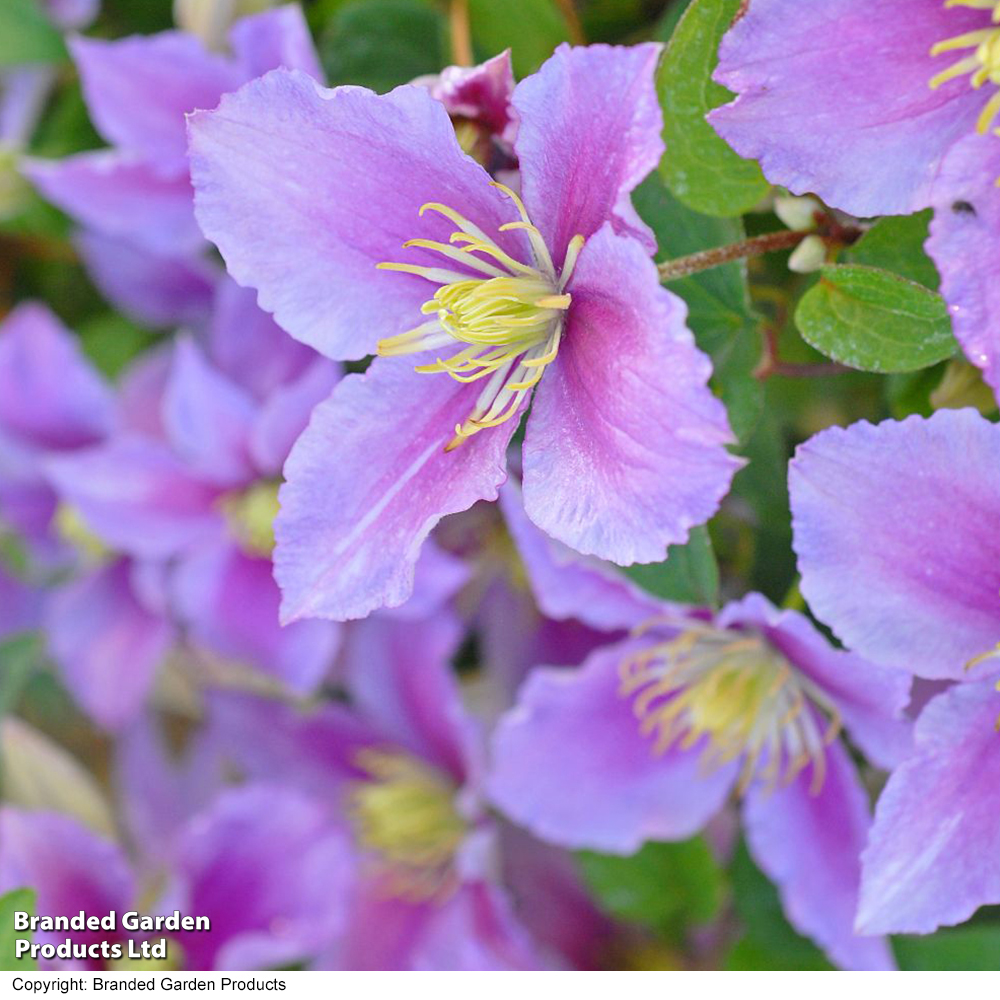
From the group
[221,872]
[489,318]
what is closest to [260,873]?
[221,872]

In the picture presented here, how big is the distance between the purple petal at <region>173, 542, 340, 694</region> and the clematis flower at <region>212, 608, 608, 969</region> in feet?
0.21

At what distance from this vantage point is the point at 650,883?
0.75 meters

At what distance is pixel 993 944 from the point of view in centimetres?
65

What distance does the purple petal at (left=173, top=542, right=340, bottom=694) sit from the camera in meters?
0.72

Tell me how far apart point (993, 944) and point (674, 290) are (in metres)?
0.42

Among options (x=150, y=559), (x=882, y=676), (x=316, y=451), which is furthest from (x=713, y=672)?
(x=150, y=559)

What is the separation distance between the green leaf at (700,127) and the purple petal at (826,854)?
28cm

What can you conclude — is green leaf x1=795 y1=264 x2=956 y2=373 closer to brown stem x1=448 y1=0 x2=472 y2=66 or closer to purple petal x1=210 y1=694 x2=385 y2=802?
brown stem x1=448 y1=0 x2=472 y2=66

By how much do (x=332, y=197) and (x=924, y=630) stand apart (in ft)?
0.87

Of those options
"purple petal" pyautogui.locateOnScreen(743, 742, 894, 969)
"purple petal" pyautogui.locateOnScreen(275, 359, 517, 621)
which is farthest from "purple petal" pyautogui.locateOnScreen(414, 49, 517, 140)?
"purple petal" pyautogui.locateOnScreen(743, 742, 894, 969)

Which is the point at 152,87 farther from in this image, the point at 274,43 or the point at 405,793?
the point at 405,793

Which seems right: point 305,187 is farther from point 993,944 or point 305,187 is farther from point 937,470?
point 993,944

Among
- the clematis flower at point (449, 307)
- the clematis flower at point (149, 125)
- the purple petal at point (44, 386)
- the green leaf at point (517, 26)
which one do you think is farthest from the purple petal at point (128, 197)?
the clematis flower at point (449, 307)

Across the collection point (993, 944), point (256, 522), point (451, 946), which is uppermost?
point (256, 522)
